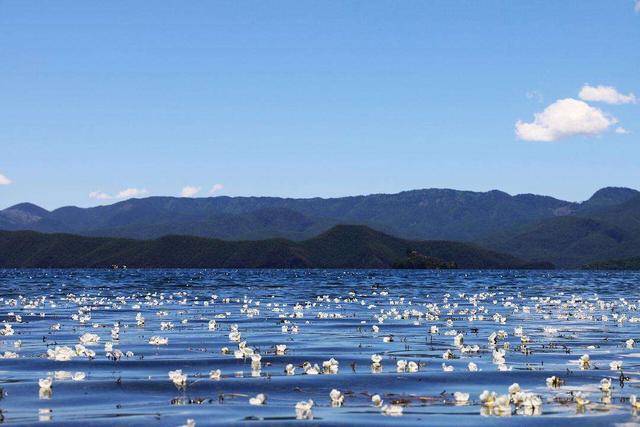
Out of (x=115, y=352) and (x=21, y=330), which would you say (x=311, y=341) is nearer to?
(x=115, y=352)

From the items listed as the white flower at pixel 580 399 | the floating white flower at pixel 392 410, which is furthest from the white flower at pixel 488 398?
the white flower at pixel 580 399

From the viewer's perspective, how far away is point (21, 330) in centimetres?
2630

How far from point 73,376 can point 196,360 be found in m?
3.28

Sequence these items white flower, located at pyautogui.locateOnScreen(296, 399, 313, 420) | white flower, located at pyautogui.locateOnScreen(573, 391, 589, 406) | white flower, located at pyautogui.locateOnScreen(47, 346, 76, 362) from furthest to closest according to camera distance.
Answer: white flower, located at pyautogui.locateOnScreen(47, 346, 76, 362) → white flower, located at pyautogui.locateOnScreen(573, 391, 589, 406) → white flower, located at pyautogui.locateOnScreen(296, 399, 313, 420)

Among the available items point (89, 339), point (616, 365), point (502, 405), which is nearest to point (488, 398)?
point (502, 405)

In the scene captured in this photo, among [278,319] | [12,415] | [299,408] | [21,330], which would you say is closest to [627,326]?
[278,319]

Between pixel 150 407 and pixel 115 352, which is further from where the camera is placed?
pixel 115 352

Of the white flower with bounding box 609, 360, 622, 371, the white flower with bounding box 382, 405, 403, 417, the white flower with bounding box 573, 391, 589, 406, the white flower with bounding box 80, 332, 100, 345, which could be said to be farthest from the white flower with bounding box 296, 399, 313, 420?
the white flower with bounding box 80, 332, 100, 345

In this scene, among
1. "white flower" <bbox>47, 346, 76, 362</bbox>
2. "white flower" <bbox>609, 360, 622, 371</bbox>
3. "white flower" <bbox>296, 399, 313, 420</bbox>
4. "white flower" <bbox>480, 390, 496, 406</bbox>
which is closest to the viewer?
"white flower" <bbox>296, 399, 313, 420</bbox>

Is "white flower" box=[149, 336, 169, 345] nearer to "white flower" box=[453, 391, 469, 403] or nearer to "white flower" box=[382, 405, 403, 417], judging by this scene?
"white flower" box=[453, 391, 469, 403]

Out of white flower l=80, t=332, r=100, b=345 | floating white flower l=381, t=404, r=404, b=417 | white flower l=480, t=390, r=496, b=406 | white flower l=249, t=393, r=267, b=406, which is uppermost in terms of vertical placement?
white flower l=80, t=332, r=100, b=345

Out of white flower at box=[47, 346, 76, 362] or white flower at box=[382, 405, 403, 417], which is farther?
white flower at box=[47, 346, 76, 362]

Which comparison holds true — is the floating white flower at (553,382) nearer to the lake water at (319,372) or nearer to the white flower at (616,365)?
the lake water at (319,372)

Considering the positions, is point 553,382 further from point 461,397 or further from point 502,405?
point 502,405
